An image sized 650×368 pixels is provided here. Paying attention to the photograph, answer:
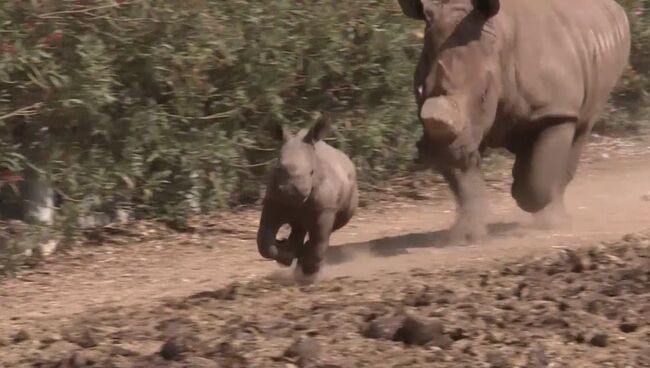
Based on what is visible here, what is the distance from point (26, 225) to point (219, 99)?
5.84 feet

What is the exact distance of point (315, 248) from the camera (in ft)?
21.4

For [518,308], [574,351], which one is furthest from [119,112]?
[574,351]

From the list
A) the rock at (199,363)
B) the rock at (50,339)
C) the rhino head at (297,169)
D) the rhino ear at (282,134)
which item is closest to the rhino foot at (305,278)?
the rhino head at (297,169)

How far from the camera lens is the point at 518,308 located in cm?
521

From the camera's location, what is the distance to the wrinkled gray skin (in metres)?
7.21

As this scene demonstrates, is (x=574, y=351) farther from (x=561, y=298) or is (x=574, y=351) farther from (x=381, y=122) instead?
(x=381, y=122)

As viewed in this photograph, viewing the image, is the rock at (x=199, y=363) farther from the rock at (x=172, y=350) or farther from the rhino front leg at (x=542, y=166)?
the rhino front leg at (x=542, y=166)

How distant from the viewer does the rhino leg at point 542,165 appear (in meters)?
7.57

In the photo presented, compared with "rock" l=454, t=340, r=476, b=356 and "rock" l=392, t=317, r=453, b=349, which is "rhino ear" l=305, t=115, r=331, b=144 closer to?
"rock" l=392, t=317, r=453, b=349

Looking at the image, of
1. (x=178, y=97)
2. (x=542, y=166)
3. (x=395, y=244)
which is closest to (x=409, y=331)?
(x=542, y=166)

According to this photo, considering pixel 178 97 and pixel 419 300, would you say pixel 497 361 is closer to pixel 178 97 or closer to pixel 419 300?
pixel 419 300

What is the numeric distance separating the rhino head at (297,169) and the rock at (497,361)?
1850 millimetres

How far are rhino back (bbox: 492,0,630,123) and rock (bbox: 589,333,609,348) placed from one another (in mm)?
2820

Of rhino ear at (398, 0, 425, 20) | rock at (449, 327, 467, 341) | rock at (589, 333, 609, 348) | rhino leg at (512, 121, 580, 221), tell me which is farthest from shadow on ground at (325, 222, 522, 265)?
rock at (589, 333, 609, 348)
